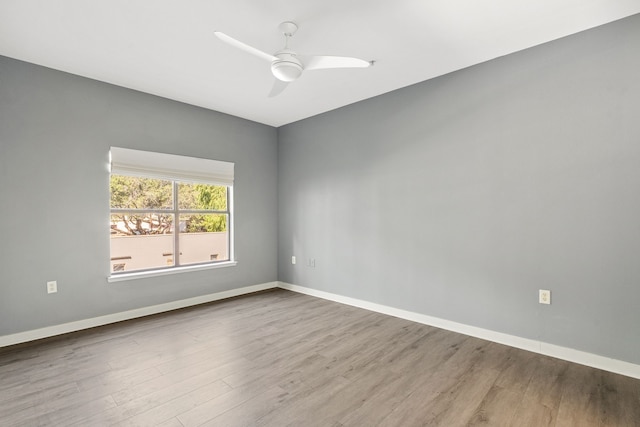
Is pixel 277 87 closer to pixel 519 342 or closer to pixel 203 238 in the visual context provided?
pixel 203 238

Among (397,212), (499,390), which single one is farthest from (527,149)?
(499,390)

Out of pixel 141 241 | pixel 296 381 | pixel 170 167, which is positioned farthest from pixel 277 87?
pixel 296 381

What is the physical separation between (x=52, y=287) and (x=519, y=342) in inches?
175

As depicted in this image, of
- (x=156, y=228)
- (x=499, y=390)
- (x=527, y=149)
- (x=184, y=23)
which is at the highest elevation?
(x=184, y=23)

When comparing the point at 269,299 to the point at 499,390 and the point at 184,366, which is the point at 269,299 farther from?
the point at 499,390

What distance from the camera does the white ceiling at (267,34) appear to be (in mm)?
2113

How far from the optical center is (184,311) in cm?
374

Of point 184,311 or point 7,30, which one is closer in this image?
point 7,30

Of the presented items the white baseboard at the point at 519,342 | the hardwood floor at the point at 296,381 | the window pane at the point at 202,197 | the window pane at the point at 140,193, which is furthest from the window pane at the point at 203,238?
the white baseboard at the point at 519,342

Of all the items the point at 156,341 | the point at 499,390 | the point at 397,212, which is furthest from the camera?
the point at 397,212

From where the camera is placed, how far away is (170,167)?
12.3 feet

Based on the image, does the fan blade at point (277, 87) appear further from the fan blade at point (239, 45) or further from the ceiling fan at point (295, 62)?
the fan blade at point (239, 45)

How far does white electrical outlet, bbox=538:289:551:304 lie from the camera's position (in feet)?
8.34

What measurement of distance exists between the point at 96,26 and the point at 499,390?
13.0 feet
